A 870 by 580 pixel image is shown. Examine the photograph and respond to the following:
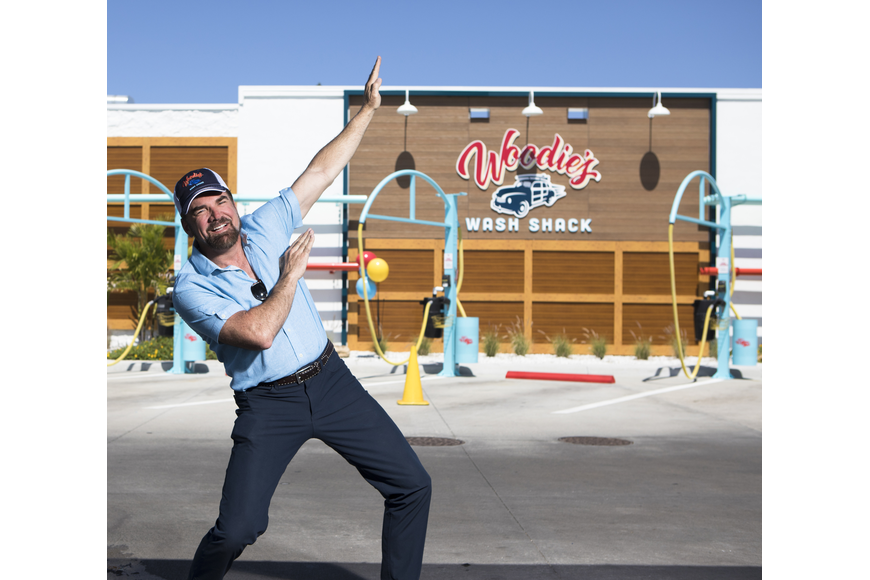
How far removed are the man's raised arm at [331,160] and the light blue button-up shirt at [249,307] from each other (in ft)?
0.98

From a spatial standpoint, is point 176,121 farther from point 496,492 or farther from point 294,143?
point 496,492

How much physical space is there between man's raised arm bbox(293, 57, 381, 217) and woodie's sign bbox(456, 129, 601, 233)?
1767 cm

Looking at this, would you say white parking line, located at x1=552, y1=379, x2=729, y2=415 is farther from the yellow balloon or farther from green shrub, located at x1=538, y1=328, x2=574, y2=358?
the yellow balloon

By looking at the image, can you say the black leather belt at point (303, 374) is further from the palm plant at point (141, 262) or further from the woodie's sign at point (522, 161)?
the woodie's sign at point (522, 161)

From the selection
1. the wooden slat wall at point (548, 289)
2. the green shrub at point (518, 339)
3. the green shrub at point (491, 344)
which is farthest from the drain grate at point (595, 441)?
the wooden slat wall at point (548, 289)

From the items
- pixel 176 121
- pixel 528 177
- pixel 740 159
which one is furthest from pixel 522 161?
pixel 176 121

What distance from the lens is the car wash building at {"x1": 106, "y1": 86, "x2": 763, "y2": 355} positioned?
21.7 m

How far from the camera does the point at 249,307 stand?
11.6 ft

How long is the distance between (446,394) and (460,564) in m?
8.49

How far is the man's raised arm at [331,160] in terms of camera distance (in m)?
4.01

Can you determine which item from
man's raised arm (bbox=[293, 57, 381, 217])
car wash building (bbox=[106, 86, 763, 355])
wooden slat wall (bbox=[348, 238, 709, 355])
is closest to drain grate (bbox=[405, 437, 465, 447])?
man's raised arm (bbox=[293, 57, 381, 217])

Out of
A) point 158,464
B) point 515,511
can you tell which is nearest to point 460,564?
point 515,511
